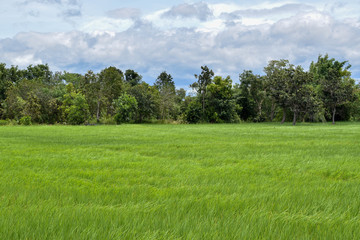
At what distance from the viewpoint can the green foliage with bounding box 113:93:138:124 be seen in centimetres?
4056

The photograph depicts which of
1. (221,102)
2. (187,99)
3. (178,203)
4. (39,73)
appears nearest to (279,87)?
(221,102)

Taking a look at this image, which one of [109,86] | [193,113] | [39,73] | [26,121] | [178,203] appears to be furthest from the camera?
[39,73]

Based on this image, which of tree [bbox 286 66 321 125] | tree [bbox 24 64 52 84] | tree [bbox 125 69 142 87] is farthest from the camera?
tree [bbox 125 69 142 87]

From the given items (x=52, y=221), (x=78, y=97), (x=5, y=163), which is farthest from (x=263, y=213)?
(x=78, y=97)

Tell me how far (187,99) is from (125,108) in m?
13.1

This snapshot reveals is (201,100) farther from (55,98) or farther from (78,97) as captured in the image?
(55,98)

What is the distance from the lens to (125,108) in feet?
132

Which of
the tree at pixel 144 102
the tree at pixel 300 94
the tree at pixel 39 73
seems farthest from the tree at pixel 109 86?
the tree at pixel 300 94

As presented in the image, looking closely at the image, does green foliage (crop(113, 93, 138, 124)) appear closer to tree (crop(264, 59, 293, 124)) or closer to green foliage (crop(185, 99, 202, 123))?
green foliage (crop(185, 99, 202, 123))

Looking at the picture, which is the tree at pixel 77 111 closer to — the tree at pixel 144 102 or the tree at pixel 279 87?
the tree at pixel 144 102

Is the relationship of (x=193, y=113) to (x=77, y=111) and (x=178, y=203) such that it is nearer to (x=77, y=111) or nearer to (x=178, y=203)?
(x=77, y=111)

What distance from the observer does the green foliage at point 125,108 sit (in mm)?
40562

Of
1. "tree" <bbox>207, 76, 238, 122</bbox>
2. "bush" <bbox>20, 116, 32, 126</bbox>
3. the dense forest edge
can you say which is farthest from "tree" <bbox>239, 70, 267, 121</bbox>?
"bush" <bbox>20, 116, 32, 126</bbox>

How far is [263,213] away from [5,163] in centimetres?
641
